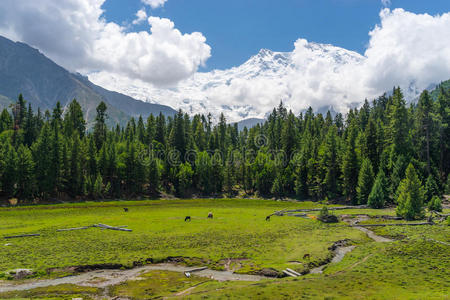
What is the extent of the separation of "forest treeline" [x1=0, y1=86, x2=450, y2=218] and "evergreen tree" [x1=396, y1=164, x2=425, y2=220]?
182 millimetres

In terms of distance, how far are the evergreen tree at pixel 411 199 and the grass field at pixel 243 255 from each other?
27.2 ft

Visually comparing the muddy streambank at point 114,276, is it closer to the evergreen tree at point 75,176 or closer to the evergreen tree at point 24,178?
the evergreen tree at point 24,178

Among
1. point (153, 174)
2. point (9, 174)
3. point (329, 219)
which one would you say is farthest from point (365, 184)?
point (9, 174)

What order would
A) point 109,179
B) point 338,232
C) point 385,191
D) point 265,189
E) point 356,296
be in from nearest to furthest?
point 356,296 < point 338,232 < point 385,191 < point 109,179 < point 265,189

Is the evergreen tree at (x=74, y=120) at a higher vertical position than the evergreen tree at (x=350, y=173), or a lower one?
higher

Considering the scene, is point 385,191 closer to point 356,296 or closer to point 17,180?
point 356,296

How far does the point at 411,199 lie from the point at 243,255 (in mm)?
40541

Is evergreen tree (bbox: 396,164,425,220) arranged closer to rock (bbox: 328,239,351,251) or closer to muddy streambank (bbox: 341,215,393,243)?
muddy streambank (bbox: 341,215,393,243)

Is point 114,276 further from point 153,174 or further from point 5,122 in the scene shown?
point 5,122

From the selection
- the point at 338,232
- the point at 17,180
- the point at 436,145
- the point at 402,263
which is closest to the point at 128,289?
the point at 402,263

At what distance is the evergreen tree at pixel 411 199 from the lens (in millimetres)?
54375

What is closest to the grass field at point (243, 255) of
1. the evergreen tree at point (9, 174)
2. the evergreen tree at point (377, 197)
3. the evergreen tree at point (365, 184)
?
the evergreen tree at point (377, 197)

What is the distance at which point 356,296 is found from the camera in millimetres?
20203

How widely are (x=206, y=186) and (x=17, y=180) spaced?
64643 millimetres
